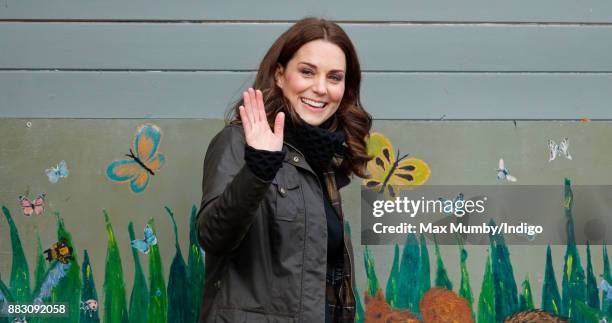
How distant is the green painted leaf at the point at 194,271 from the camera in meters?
3.26

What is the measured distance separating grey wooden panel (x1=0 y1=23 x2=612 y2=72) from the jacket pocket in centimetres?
121

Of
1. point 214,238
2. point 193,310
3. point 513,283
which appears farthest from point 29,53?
point 513,283

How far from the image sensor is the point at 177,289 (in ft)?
10.7

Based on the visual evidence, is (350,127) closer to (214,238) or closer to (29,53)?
(214,238)

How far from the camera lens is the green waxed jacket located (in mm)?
2045

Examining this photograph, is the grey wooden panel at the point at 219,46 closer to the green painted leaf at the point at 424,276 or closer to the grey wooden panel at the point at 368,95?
the grey wooden panel at the point at 368,95

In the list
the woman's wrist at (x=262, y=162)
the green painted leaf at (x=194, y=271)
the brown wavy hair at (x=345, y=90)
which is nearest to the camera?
the woman's wrist at (x=262, y=162)

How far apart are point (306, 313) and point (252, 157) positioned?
1.52 ft

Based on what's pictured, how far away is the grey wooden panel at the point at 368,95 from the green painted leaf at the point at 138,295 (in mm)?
524

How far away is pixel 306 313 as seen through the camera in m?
2.07

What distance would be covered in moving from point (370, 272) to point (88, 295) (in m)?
1.17

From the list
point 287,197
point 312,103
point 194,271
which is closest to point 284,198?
point 287,197

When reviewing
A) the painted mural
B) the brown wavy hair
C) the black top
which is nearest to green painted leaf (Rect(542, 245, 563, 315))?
the painted mural

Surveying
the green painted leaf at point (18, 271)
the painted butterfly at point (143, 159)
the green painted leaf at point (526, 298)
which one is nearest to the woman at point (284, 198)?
the painted butterfly at point (143, 159)
